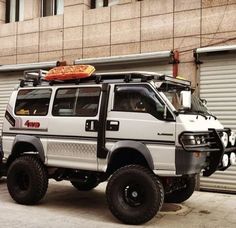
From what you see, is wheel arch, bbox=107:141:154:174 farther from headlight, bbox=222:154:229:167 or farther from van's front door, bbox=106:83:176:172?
headlight, bbox=222:154:229:167

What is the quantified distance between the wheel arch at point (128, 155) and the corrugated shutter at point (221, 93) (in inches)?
147

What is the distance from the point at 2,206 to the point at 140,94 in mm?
3494

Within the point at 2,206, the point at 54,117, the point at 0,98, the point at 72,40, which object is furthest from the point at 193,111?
the point at 0,98

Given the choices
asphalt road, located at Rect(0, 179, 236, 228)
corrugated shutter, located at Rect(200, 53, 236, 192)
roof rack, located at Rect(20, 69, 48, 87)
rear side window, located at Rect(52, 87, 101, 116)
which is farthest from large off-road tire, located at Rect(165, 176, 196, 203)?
roof rack, located at Rect(20, 69, 48, 87)

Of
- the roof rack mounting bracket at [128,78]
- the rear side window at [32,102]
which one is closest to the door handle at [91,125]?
the roof rack mounting bracket at [128,78]

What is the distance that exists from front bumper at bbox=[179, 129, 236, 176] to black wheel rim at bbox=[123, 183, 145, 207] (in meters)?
1.07

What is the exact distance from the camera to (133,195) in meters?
7.70

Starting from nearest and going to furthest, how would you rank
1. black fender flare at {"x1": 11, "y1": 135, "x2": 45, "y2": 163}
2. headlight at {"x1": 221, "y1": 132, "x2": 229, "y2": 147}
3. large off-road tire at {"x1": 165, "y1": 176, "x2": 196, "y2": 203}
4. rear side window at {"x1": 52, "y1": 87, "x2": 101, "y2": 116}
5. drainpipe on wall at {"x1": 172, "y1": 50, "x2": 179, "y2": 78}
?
headlight at {"x1": 221, "y1": 132, "x2": 229, "y2": 147}, rear side window at {"x1": 52, "y1": 87, "x2": 101, "y2": 116}, black fender flare at {"x1": 11, "y1": 135, "x2": 45, "y2": 163}, large off-road tire at {"x1": 165, "y1": 176, "x2": 196, "y2": 203}, drainpipe on wall at {"x1": 172, "y1": 50, "x2": 179, "y2": 78}

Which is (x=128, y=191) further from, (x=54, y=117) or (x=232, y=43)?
(x=232, y=43)

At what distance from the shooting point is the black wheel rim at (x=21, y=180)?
911cm

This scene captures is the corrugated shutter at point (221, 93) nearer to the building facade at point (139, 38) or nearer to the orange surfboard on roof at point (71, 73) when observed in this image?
the building facade at point (139, 38)

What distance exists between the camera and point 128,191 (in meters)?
7.75

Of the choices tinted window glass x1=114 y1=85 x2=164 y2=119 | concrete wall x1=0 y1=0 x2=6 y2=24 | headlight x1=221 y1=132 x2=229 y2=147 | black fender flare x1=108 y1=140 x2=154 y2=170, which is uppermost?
concrete wall x1=0 y1=0 x2=6 y2=24

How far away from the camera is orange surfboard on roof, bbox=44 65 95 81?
342 inches
